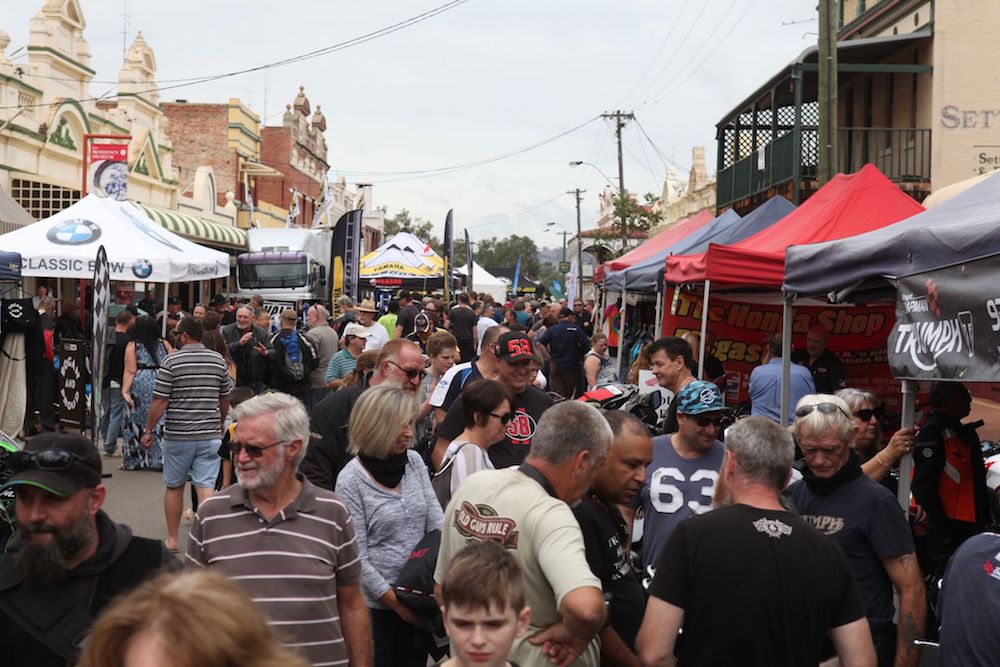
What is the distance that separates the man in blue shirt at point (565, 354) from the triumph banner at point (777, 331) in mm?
2315

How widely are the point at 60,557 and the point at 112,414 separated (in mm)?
11365

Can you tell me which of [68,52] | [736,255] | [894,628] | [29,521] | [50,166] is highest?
[68,52]

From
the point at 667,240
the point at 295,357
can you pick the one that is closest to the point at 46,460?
the point at 295,357

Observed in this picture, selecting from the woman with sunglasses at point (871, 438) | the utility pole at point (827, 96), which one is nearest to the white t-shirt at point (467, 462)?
the woman with sunglasses at point (871, 438)

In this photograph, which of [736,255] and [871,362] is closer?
[736,255]

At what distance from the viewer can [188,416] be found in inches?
350

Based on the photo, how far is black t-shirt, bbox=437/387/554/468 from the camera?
5926mm

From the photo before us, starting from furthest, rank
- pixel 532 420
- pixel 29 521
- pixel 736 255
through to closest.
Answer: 1. pixel 736 255
2. pixel 532 420
3. pixel 29 521

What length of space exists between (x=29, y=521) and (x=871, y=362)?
983cm

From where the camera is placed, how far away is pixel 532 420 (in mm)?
6508

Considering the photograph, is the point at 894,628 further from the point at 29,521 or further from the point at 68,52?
the point at 68,52

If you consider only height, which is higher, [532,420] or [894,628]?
[532,420]

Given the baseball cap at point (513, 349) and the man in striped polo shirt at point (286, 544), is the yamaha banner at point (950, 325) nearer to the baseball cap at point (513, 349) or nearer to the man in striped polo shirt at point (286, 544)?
the baseball cap at point (513, 349)

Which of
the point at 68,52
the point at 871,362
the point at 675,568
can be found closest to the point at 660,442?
the point at 675,568
